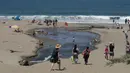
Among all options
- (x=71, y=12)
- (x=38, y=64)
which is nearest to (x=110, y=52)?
(x=38, y=64)

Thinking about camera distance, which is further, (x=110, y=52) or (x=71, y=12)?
(x=71, y=12)

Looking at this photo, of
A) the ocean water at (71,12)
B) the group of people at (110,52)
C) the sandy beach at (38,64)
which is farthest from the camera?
the ocean water at (71,12)

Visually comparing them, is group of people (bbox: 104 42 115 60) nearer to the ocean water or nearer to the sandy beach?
the sandy beach

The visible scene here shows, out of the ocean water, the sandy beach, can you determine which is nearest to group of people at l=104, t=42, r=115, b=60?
the sandy beach

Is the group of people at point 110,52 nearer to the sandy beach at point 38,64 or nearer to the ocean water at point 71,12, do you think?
the sandy beach at point 38,64

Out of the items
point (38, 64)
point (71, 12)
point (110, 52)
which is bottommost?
point (38, 64)

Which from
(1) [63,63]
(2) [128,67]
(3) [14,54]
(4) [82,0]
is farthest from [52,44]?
(4) [82,0]

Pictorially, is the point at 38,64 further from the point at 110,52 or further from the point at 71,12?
the point at 71,12

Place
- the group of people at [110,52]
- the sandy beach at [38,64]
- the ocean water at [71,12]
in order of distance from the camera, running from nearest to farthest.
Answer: the sandy beach at [38,64], the group of people at [110,52], the ocean water at [71,12]

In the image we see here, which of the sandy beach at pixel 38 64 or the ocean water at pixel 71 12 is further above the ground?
the ocean water at pixel 71 12

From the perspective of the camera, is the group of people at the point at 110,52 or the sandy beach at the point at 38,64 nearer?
the sandy beach at the point at 38,64

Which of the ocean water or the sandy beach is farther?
the ocean water

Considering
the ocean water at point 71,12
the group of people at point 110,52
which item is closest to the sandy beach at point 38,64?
the group of people at point 110,52

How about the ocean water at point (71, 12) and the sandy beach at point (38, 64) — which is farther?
the ocean water at point (71, 12)
